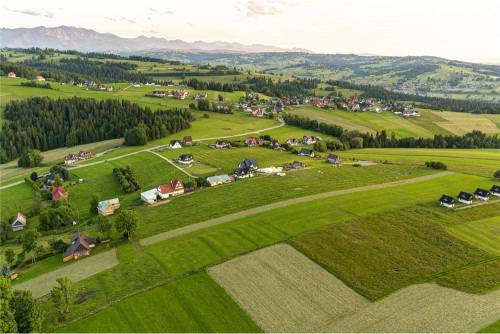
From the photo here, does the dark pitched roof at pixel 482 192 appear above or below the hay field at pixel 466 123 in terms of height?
below

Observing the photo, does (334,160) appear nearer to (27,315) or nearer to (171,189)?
(171,189)

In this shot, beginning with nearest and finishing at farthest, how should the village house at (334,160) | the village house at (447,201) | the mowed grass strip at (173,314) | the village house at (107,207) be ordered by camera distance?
the mowed grass strip at (173,314), the village house at (447,201), the village house at (107,207), the village house at (334,160)

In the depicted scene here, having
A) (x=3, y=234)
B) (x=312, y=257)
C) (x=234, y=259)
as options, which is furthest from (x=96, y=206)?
(x=312, y=257)

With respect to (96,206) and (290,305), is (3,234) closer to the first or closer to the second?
(96,206)

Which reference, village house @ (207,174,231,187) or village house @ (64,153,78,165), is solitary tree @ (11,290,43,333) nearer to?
village house @ (207,174,231,187)

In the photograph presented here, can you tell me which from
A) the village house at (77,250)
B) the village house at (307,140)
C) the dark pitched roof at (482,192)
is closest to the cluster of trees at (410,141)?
the village house at (307,140)

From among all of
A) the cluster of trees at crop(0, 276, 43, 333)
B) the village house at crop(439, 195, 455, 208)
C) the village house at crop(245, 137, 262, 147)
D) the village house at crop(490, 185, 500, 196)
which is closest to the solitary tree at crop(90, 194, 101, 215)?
the cluster of trees at crop(0, 276, 43, 333)

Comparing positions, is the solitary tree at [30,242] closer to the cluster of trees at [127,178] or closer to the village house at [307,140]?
the cluster of trees at [127,178]
